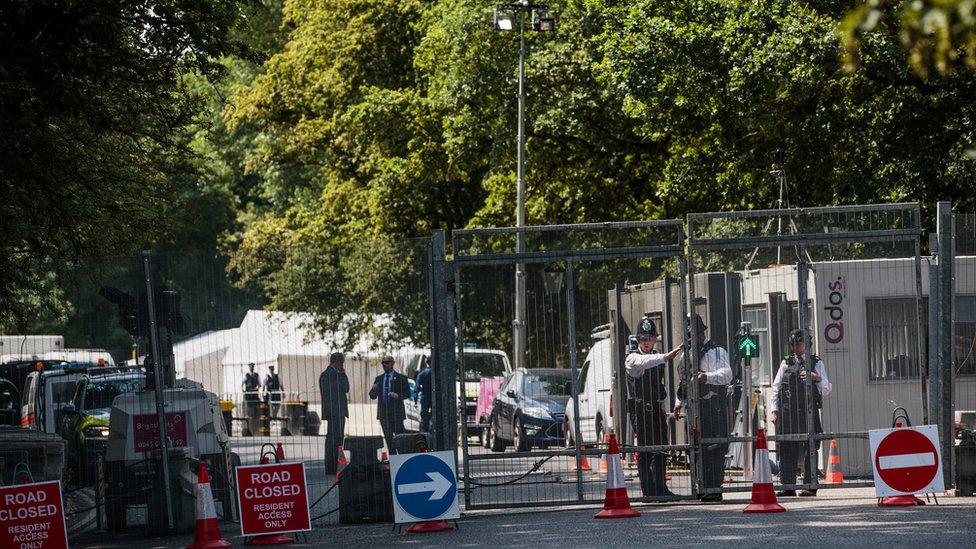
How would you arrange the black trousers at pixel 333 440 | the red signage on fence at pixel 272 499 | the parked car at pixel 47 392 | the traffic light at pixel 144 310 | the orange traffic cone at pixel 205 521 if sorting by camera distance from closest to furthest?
1. the orange traffic cone at pixel 205 521
2. the red signage on fence at pixel 272 499
3. the black trousers at pixel 333 440
4. the traffic light at pixel 144 310
5. the parked car at pixel 47 392

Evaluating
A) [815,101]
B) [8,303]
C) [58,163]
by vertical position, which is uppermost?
[815,101]

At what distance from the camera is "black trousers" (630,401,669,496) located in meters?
14.7

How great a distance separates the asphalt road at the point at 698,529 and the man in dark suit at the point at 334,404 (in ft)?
2.53

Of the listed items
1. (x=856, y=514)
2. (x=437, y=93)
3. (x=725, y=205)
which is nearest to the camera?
(x=856, y=514)

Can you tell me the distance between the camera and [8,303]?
50.0 feet

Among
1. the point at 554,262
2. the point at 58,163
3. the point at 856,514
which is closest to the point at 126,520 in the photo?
the point at 58,163

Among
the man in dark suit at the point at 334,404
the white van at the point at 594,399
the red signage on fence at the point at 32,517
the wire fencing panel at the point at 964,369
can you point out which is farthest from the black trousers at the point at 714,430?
the red signage on fence at the point at 32,517

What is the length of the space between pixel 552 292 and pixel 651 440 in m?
1.89

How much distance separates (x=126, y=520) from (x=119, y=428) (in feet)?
3.07

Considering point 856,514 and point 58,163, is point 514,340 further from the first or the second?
point 58,163

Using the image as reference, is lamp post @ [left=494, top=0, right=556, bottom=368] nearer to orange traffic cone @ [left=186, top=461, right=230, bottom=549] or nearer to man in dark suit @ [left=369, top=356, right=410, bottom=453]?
man in dark suit @ [left=369, top=356, right=410, bottom=453]

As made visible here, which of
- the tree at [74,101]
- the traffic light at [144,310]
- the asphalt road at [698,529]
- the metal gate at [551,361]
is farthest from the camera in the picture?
the metal gate at [551,361]

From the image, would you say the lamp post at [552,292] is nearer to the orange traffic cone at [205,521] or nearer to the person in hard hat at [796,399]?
the person in hard hat at [796,399]

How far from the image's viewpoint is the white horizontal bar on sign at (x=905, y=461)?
1362 centimetres
